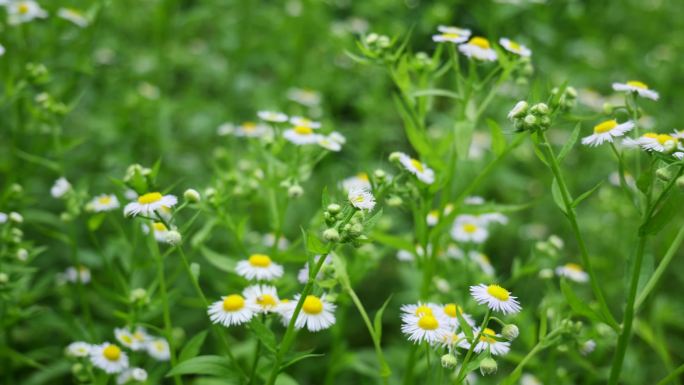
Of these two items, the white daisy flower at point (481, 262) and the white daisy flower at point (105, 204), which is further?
the white daisy flower at point (481, 262)

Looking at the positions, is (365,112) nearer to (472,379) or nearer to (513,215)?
(513,215)

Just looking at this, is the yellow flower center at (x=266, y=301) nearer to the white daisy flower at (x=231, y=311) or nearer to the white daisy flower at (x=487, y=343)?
the white daisy flower at (x=231, y=311)

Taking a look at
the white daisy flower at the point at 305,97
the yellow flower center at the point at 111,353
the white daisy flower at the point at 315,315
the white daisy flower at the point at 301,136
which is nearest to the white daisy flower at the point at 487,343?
the white daisy flower at the point at 315,315

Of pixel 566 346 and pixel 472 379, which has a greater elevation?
pixel 566 346

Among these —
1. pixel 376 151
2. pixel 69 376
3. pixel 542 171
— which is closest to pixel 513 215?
pixel 542 171

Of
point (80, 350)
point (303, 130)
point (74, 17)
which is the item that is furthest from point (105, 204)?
point (74, 17)

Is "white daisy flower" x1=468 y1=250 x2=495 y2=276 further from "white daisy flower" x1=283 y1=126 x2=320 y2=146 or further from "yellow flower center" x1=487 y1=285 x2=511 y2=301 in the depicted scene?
"yellow flower center" x1=487 y1=285 x2=511 y2=301

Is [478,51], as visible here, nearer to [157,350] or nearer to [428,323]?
[428,323]
